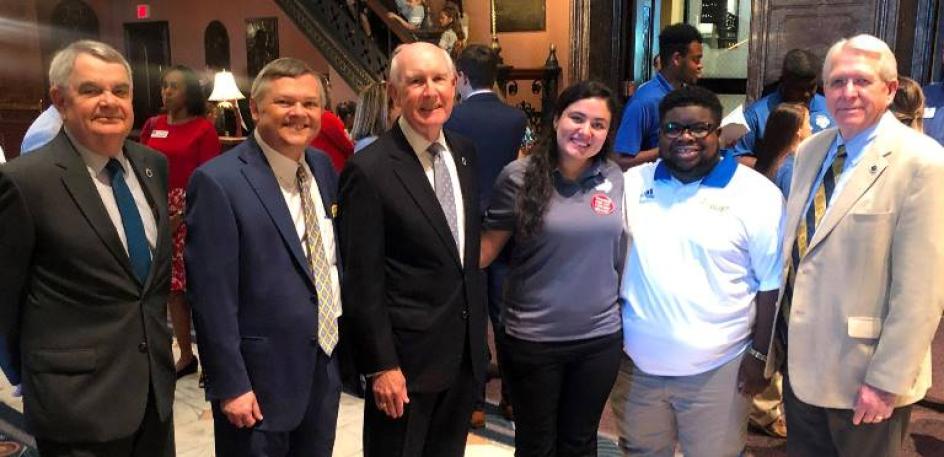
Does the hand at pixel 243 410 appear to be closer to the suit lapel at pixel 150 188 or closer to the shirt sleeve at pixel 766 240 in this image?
the suit lapel at pixel 150 188

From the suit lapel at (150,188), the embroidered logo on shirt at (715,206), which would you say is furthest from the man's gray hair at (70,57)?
the embroidered logo on shirt at (715,206)

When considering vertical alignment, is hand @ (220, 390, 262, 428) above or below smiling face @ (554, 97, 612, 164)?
below

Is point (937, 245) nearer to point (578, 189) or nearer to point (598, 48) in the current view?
point (578, 189)

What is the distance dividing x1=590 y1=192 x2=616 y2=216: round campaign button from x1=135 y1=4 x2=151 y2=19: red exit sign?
12090 millimetres

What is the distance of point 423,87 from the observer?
6.24ft

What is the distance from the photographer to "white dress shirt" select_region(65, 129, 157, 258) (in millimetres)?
1744

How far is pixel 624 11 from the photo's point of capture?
25.4ft

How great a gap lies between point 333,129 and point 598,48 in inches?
195

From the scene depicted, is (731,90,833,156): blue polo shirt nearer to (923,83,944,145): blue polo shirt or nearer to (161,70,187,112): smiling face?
(923,83,944,145): blue polo shirt

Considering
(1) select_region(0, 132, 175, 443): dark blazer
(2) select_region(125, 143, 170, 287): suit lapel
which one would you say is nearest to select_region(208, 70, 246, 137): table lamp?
(2) select_region(125, 143, 170, 287): suit lapel

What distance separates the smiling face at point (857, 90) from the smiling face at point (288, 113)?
51.4 inches

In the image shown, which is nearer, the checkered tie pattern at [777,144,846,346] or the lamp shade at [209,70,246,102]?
the checkered tie pattern at [777,144,846,346]

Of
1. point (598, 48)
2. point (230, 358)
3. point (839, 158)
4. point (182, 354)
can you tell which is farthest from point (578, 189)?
point (598, 48)

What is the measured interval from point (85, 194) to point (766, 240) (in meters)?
1.70
